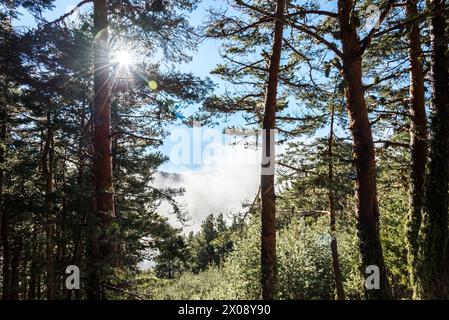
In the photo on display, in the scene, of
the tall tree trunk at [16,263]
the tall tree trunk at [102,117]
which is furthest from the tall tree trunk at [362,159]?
the tall tree trunk at [16,263]

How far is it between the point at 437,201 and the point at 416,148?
283 centimetres

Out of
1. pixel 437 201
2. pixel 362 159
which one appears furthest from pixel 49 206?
pixel 437 201

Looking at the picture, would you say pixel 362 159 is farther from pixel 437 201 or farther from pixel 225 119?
pixel 225 119

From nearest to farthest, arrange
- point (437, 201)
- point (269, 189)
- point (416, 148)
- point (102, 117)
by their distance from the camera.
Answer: point (437, 201), point (102, 117), point (269, 189), point (416, 148)

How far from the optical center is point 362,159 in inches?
247

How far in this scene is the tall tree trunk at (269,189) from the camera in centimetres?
790

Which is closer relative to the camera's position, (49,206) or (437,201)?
(437,201)

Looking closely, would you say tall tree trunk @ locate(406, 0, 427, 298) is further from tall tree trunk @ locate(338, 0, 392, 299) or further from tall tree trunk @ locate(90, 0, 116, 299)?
tall tree trunk @ locate(90, 0, 116, 299)

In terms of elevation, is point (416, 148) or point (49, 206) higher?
point (416, 148)

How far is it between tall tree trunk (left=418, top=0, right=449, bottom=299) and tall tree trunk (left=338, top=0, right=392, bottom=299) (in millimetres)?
1052

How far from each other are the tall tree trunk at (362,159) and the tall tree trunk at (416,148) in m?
1.80

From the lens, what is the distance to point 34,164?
15141mm
